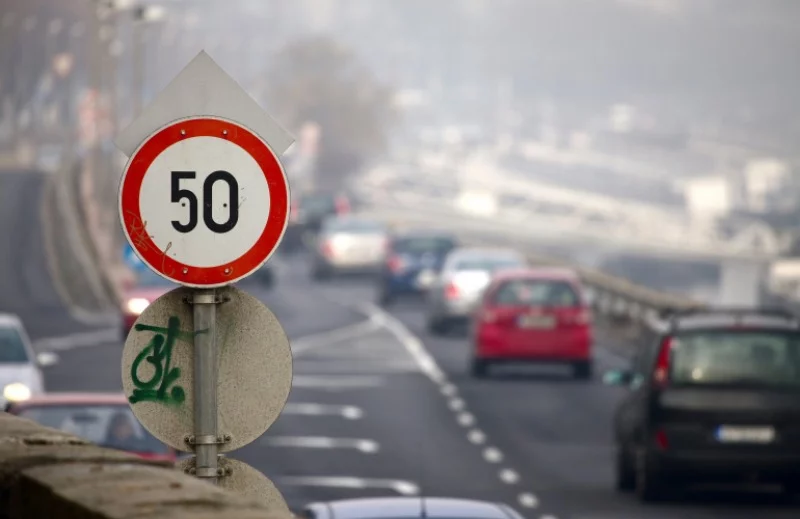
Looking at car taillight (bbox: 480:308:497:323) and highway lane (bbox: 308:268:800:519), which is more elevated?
car taillight (bbox: 480:308:497:323)

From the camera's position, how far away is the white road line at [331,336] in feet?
130

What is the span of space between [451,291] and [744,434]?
2202 cm

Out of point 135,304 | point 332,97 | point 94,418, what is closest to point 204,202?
point 94,418

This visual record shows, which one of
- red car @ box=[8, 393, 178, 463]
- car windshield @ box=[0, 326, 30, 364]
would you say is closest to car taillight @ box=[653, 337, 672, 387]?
red car @ box=[8, 393, 178, 463]

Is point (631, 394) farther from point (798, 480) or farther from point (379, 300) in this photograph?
point (379, 300)

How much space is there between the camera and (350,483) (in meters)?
20.5

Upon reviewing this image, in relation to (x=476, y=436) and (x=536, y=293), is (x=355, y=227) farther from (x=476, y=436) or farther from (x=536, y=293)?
(x=476, y=436)

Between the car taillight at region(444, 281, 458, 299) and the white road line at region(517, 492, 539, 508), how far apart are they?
20.4 m

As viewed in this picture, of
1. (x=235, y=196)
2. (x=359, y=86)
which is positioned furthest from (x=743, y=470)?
(x=359, y=86)

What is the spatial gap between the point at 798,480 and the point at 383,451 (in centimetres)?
609

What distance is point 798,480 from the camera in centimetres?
1858

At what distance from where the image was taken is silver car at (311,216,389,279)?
61281 mm

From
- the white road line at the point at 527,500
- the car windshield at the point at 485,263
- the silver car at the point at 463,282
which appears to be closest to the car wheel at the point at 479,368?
the silver car at the point at 463,282

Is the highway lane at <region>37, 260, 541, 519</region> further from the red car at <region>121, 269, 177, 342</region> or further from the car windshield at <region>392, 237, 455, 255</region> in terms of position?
the car windshield at <region>392, 237, 455, 255</region>
